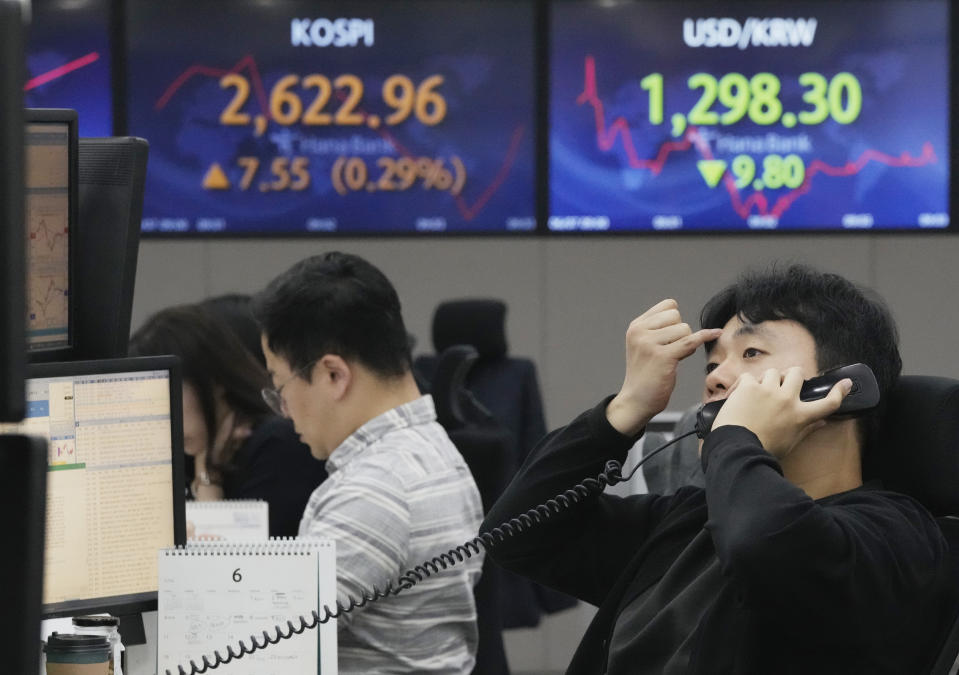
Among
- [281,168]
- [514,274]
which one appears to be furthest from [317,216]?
[514,274]

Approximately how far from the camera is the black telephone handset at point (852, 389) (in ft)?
5.54

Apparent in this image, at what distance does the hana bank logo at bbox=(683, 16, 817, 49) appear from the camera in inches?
187

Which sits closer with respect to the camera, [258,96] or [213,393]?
[213,393]

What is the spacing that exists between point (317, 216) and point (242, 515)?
2377 millimetres

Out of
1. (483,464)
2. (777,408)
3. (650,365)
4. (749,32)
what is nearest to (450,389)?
(483,464)

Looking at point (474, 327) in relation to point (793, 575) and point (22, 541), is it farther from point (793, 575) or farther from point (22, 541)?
A: point (22, 541)

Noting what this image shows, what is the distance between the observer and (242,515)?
2.57 m

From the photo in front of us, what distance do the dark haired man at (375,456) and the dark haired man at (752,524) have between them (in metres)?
0.27

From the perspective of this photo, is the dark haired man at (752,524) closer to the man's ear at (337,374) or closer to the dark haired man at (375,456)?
the dark haired man at (375,456)

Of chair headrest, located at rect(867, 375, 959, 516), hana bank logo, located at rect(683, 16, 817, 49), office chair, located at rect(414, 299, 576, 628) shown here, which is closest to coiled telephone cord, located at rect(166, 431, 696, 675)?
chair headrest, located at rect(867, 375, 959, 516)

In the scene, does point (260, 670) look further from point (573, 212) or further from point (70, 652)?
point (573, 212)

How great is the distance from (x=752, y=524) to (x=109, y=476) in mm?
879

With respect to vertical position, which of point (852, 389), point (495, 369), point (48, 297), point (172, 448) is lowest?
point (495, 369)

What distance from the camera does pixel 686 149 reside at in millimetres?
4770
